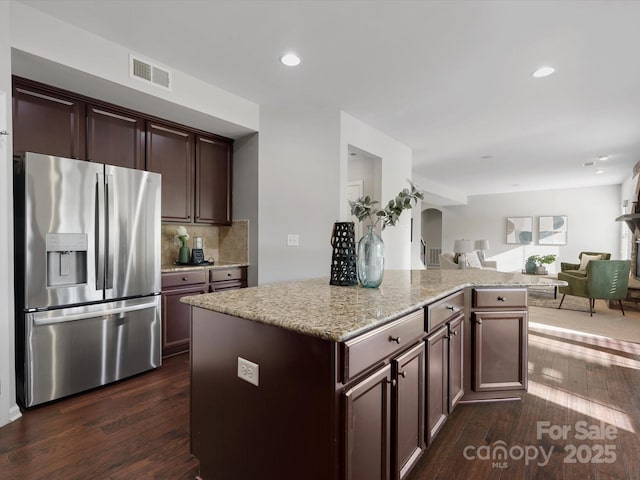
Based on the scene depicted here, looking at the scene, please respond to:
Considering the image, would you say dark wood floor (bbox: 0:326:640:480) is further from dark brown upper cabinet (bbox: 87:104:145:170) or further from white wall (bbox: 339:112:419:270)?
white wall (bbox: 339:112:419:270)

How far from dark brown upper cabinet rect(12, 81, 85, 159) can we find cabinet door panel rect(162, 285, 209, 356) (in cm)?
138

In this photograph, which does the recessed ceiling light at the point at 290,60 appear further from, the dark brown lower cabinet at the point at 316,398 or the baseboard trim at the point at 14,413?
the baseboard trim at the point at 14,413

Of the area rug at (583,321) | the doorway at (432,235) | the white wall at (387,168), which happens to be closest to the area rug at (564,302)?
the area rug at (583,321)

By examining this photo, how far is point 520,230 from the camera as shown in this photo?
9.59 metres

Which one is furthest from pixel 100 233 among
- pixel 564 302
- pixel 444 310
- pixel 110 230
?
pixel 564 302

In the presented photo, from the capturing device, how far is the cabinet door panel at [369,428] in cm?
107

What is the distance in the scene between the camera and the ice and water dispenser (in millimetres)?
2232

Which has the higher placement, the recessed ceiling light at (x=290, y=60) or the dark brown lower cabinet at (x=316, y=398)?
the recessed ceiling light at (x=290, y=60)

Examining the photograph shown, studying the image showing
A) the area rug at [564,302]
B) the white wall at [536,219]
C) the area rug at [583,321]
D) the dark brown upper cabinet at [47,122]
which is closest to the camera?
the dark brown upper cabinet at [47,122]

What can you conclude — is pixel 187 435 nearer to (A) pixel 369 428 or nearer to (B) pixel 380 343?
(A) pixel 369 428

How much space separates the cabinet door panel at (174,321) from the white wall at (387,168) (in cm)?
185

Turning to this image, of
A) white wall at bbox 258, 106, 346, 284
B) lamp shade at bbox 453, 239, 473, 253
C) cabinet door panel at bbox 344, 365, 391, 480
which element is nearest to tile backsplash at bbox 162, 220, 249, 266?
white wall at bbox 258, 106, 346, 284

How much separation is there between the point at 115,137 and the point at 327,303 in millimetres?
2594

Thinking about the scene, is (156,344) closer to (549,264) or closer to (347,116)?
(347,116)
